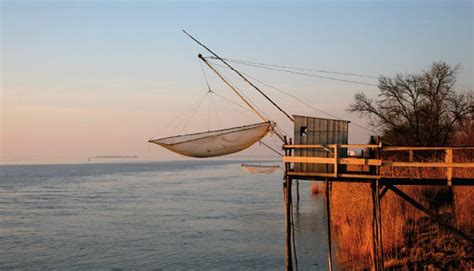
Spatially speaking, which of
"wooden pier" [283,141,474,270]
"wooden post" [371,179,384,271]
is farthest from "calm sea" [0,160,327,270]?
"wooden pier" [283,141,474,270]

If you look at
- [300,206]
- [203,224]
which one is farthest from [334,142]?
[300,206]

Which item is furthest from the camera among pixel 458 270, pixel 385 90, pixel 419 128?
pixel 385 90

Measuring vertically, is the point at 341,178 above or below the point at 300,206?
above

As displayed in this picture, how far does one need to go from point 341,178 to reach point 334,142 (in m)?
1.64

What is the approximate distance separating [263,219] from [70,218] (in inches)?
600

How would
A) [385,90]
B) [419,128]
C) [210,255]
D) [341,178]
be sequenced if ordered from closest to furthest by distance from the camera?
1. [341,178]
2. [210,255]
3. [419,128]
4. [385,90]

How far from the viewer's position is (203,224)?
121 ft

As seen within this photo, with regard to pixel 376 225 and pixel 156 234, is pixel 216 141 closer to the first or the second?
pixel 376 225

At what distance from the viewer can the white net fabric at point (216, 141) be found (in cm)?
1900

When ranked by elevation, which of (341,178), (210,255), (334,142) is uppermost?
(334,142)

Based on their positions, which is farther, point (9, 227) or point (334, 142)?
point (9, 227)

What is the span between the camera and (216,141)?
62.8ft

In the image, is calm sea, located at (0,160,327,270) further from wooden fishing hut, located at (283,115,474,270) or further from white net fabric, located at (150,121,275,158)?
white net fabric, located at (150,121,275,158)

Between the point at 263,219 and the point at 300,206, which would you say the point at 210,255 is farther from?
the point at 300,206
